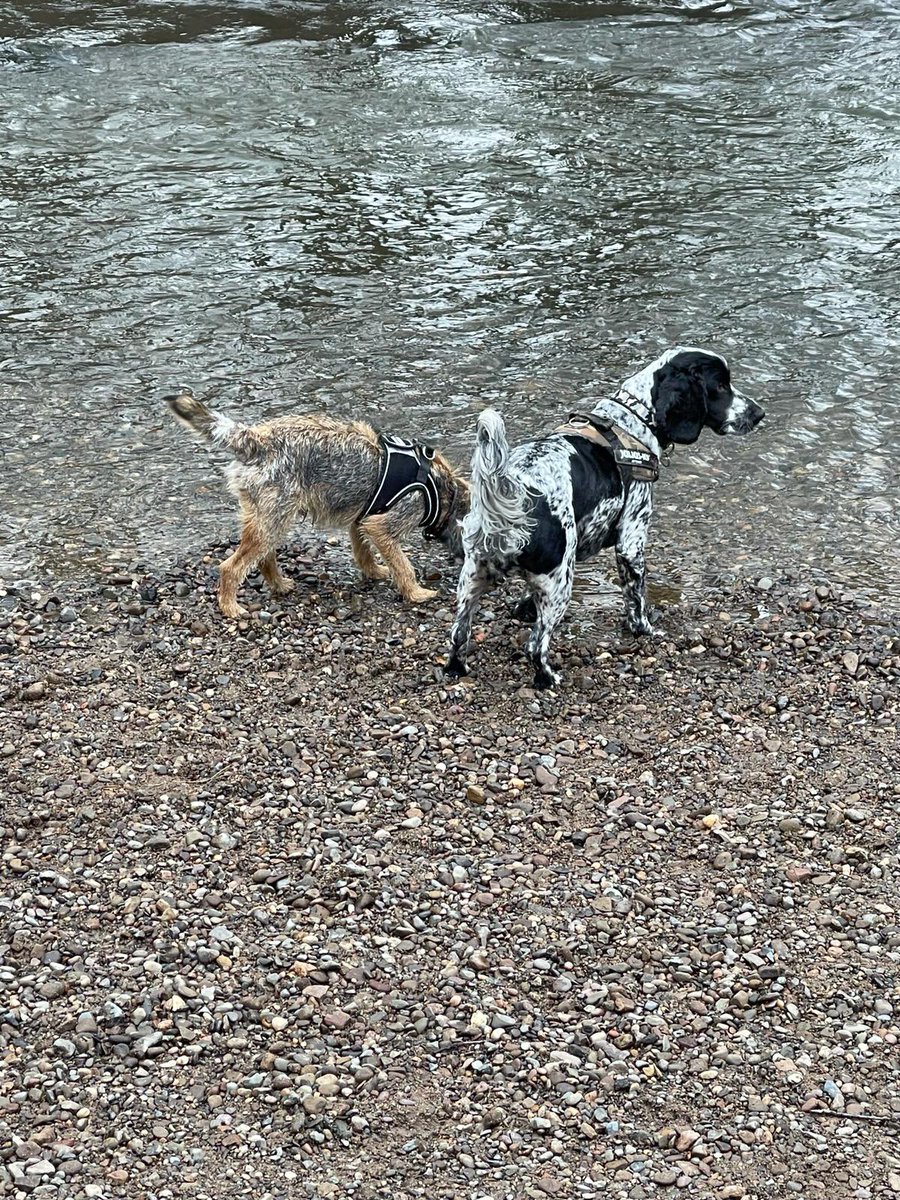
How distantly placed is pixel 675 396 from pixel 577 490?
0.95 m

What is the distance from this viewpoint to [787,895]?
19.4 feet

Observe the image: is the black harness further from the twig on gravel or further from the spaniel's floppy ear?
the twig on gravel

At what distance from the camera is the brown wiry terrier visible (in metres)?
7.68

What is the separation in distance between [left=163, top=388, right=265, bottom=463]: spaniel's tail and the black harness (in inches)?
27.5

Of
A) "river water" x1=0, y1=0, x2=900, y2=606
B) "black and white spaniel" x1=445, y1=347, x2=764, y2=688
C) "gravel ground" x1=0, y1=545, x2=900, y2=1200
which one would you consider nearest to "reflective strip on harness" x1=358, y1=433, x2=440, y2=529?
"gravel ground" x1=0, y1=545, x2=900, y2=1200

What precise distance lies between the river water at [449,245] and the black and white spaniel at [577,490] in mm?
908

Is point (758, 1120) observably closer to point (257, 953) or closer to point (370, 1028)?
point (370, 1028)

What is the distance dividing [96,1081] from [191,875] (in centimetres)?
110

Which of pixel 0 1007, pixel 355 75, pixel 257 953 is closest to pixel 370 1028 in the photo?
pixel 257 953

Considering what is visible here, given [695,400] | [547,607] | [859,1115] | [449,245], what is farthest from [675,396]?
[449,245]

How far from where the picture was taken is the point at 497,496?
22.3 ft

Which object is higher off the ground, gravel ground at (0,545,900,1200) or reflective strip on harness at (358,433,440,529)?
reflective strip on harness at (358,433,440,529)

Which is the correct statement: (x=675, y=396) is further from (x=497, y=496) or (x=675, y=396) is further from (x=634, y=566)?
(x=497, y=496)

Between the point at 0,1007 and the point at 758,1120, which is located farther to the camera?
the point at 0,1007
